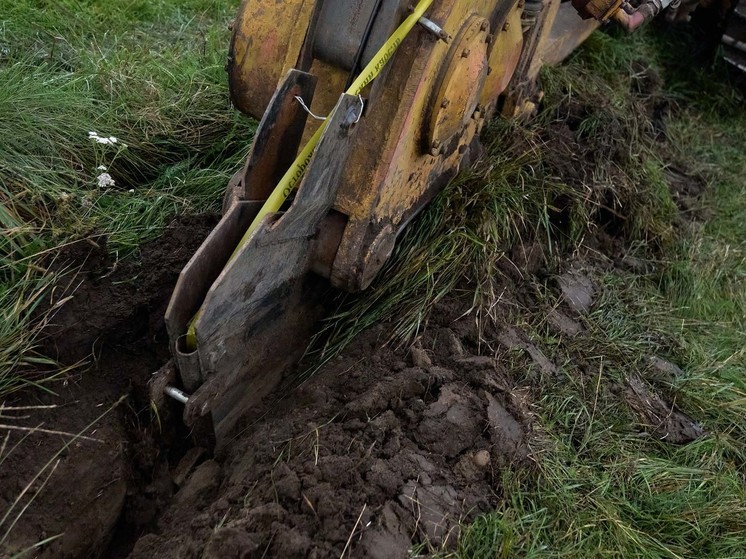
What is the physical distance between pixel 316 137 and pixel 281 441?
967mm

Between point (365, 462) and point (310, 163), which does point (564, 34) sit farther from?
point (365, 462)

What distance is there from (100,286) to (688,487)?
7.27ft

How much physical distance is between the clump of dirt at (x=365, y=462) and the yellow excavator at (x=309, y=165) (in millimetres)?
220

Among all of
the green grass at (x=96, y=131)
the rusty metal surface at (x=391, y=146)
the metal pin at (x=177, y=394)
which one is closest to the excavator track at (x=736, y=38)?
the rusty metal surface at (x=391, y=146)

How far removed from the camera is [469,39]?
2.41 m

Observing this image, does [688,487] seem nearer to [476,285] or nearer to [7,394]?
[476,285]

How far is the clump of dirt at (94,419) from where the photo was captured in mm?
2320

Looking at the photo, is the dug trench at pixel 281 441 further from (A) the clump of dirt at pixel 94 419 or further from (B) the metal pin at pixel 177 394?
(B) the metal pin at pixel 177 394

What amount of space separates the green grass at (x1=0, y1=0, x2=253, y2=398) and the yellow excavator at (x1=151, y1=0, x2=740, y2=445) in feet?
2.23

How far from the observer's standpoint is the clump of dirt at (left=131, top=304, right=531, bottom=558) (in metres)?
2.08

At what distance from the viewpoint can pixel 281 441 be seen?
2379 millimetres

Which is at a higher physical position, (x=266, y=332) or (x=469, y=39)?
(x=469, y=39)

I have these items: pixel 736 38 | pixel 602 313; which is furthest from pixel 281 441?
pixel 736 38

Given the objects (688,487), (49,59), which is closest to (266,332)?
(688,487)
